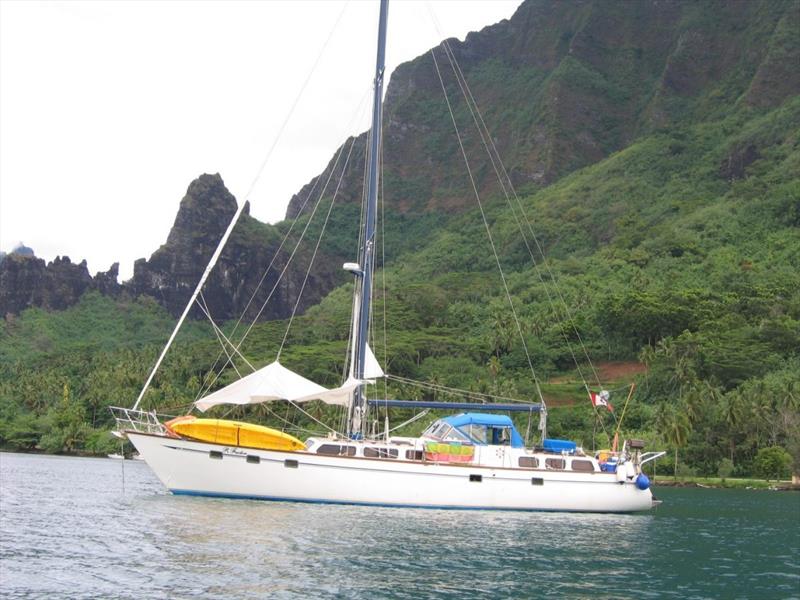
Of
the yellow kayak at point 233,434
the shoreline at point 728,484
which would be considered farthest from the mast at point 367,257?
the shoreline at point 728,484

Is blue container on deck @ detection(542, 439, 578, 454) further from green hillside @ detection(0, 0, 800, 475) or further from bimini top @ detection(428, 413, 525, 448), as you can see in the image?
green hillside @ detection(0, 0, 800, 475)

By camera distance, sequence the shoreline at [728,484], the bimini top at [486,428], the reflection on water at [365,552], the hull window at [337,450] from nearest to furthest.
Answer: the reflection on water at [365,552] → the hull window at [337,450] → the bimini top at [486,428] → the shoreline at [728,484]

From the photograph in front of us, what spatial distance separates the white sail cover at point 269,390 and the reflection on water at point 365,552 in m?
3.62

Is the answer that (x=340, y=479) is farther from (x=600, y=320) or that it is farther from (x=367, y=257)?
(x=600, y=320)

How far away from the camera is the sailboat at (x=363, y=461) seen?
31625 millimetres

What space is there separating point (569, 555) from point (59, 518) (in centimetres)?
1584

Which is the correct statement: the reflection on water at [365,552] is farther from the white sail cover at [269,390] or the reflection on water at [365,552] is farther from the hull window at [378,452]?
the white sail cover at [269,390]

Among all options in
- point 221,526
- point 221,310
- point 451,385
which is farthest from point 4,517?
point 221,310

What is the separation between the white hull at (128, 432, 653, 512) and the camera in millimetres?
31562

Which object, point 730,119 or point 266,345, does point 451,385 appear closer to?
point 266,345

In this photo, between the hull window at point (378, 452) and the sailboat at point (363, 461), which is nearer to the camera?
the sailboat at point (363, 461)

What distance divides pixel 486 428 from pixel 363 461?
16.8 feet

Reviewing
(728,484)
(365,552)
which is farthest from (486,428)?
(728,484)

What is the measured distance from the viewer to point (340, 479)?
104 feet
